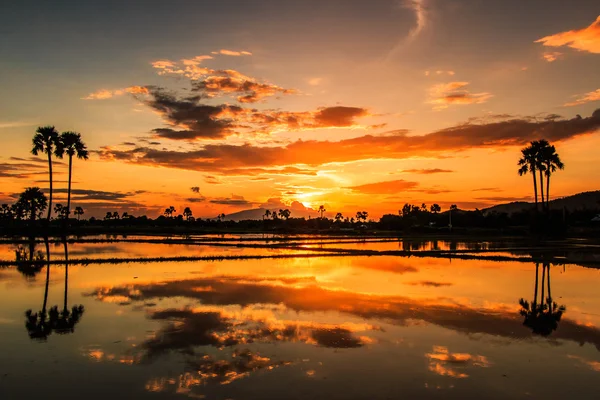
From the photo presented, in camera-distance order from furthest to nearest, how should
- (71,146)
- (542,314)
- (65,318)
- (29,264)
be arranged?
1. (71,146)
2. (29,264)
3. (542,314)
4. (65,318)

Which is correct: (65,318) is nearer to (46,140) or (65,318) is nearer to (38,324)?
(38,324)

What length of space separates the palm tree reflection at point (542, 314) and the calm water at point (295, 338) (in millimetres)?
89

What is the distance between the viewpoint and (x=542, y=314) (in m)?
17.8

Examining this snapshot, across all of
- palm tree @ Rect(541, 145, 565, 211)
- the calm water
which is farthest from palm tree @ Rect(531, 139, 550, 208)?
the calm water

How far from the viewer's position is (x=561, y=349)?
12992mm

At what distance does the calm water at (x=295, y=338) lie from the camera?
9.91m

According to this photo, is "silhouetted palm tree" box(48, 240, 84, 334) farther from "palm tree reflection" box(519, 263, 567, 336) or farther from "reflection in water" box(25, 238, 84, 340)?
"palm tree reflection" box(519, 263, 567, 336)

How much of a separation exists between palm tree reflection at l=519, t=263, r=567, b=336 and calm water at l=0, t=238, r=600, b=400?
0.09 metres

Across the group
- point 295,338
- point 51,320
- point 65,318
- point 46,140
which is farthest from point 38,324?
point 46,140

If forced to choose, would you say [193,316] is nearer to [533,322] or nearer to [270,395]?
[270,395]

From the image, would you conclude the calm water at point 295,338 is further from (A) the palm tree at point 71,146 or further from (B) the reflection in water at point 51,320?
(A) the palm tree at point 71,146

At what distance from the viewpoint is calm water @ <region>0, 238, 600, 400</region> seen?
991 cm

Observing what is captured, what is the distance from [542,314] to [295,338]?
11421 mm

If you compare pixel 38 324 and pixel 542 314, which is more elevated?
pixel 542 314
